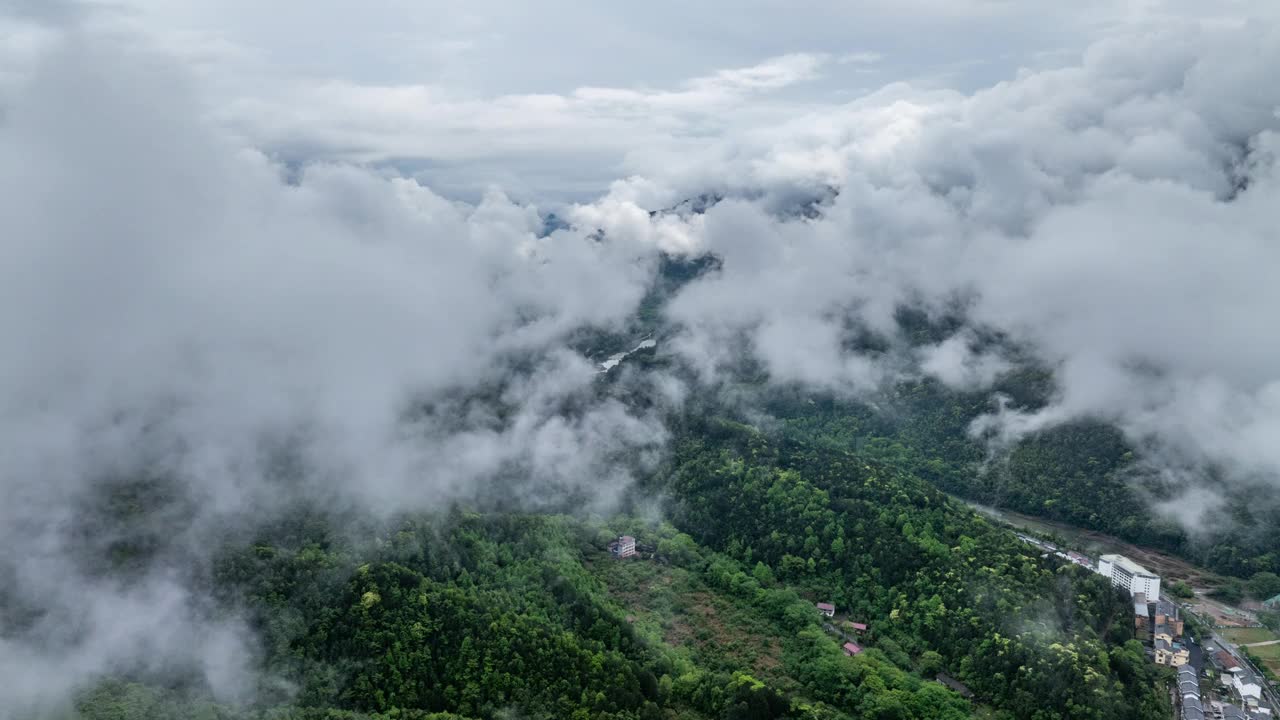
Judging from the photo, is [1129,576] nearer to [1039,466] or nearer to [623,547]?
[1039,466]

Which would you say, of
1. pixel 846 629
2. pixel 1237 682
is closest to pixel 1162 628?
pixel 1237 682

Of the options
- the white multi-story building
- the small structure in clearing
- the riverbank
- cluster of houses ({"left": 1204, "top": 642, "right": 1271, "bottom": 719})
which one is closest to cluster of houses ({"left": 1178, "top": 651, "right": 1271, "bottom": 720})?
cluster of houses ({"left": 1204, "top": 642, "right": 1271, "bottom": 719})

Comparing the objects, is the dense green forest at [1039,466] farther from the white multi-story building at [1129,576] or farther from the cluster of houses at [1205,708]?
the cluster of houses at [1205,708]

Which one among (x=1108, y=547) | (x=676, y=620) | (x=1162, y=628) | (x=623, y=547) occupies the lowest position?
(x=1108, y=547)

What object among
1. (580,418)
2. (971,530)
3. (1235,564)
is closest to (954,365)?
(1235,564)

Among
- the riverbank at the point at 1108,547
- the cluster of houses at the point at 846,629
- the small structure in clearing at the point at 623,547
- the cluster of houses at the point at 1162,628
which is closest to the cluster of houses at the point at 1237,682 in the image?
the cluster of houses at the point at 1162,628

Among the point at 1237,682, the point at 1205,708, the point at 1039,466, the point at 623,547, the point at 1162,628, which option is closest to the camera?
the point at 1205,708
